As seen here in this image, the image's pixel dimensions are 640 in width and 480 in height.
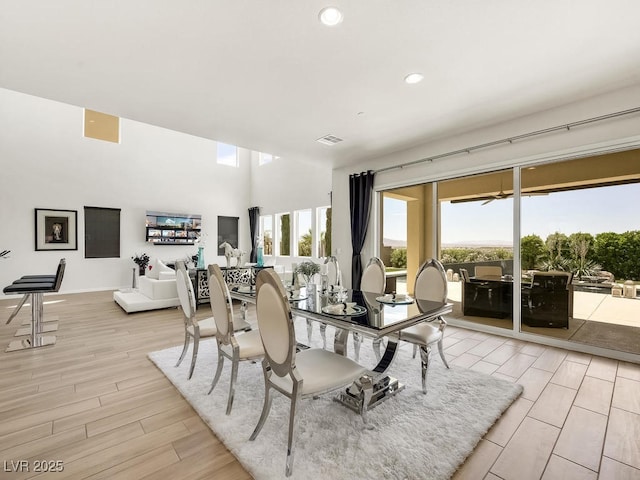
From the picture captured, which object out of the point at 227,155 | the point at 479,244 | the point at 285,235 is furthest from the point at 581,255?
the point at 227,155

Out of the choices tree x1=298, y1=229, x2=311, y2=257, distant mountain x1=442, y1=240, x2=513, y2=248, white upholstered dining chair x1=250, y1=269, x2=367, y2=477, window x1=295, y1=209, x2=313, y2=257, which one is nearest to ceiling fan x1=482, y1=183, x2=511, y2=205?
distant mountain x1=442, y1=240, x2=513, y2=248

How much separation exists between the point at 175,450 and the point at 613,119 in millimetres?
4711

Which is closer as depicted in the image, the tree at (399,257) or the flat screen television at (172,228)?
the tree at (399,257)

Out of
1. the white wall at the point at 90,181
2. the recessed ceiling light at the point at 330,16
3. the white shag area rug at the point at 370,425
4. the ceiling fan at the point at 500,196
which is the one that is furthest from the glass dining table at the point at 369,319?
the white wall at the point at 90,181

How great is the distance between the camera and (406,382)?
254cm

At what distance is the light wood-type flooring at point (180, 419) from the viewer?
161cm

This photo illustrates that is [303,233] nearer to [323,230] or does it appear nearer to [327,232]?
[323,230]

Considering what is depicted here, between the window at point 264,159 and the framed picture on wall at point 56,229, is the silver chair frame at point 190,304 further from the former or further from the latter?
the window at point 264,159

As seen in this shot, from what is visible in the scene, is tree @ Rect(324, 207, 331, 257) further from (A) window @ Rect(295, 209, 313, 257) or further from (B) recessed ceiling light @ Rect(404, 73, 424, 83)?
(B) recessed ceiling light @ Rect(404, 73, 424, 83)

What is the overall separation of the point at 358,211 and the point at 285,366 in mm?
4239

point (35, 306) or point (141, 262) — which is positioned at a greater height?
point (141, 262)

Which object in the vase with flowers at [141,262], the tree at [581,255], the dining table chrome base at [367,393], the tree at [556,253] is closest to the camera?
the dining table chrome base at [367,393]

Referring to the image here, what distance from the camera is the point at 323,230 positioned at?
7730mm

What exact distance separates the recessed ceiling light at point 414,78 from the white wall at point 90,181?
24.8ft
